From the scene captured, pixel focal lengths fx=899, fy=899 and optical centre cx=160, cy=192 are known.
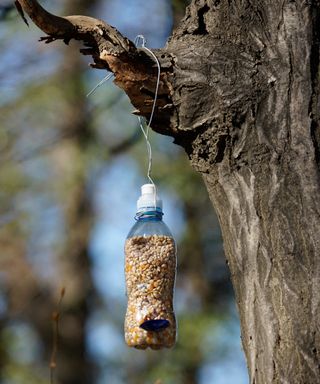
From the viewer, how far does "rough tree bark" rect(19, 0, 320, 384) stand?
1.73 m

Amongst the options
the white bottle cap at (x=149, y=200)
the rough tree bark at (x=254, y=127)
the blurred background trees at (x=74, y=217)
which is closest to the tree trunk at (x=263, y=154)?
the rough tree bark at (x=254, y=127)

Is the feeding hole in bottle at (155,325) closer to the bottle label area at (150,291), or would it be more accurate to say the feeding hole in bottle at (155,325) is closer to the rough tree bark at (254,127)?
the bottle label area at (150,291)

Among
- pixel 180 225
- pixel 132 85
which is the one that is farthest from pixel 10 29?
pixel 132 85

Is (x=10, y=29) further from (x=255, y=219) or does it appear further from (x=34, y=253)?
(x=255, y=219)

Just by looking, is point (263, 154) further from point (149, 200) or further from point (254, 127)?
point (149, 200)

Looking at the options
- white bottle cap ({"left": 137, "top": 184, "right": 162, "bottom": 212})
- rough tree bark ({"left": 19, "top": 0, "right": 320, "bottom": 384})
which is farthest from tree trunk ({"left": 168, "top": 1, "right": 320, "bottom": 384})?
white bottle cap ({"left": 137, "top": 184, "right": 162, "bottom": 212})

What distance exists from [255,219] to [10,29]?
491 centimetres

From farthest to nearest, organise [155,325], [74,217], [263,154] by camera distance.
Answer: [74,217] < [155,325] < [263,154]

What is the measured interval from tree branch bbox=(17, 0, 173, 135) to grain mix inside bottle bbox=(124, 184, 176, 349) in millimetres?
212

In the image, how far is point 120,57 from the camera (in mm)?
1867

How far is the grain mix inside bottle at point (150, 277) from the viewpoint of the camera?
1993 millimetres

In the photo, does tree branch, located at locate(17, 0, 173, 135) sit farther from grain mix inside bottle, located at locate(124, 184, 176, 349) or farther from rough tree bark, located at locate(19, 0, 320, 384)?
grain mix inside bottle, located at locate(124, 184, 176, 349)

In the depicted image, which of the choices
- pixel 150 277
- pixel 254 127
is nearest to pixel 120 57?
pixel 254 127

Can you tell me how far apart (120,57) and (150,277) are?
1.67ft
